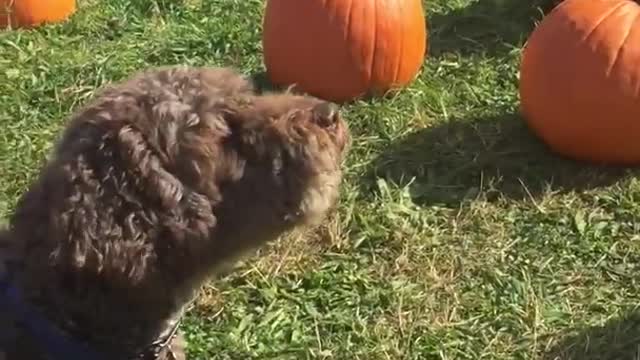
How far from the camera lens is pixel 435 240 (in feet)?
17.9

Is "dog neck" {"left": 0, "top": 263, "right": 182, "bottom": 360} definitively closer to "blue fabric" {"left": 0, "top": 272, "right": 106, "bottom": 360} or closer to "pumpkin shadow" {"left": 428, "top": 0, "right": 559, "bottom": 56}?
"blue fabric" {"left": 0, "top": 272, "right": 106, "bottom": 360}

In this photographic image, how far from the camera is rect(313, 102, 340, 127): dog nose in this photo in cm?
358

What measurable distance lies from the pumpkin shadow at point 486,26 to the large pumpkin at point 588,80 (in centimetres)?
123

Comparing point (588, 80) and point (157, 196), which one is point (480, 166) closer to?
point (588, 80)

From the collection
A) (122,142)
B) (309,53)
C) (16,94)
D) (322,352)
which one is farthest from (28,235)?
(16,94)

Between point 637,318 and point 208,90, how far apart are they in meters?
→ 2.29

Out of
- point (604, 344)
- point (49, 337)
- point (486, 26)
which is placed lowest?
point (604, 344)

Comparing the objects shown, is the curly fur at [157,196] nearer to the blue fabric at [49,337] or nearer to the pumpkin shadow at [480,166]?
the blue fabric at [49,337]

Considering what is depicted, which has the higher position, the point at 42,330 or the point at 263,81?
the point at 42,330

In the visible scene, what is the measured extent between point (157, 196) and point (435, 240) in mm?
2288

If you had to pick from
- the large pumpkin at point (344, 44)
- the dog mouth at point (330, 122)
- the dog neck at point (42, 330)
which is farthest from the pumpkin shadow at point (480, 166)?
the dog neck at point (42, 330)

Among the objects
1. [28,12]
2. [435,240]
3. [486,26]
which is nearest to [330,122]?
[435,240]

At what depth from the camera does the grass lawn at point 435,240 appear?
4.94 meters

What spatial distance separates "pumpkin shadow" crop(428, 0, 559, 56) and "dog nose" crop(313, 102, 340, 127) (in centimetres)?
368
